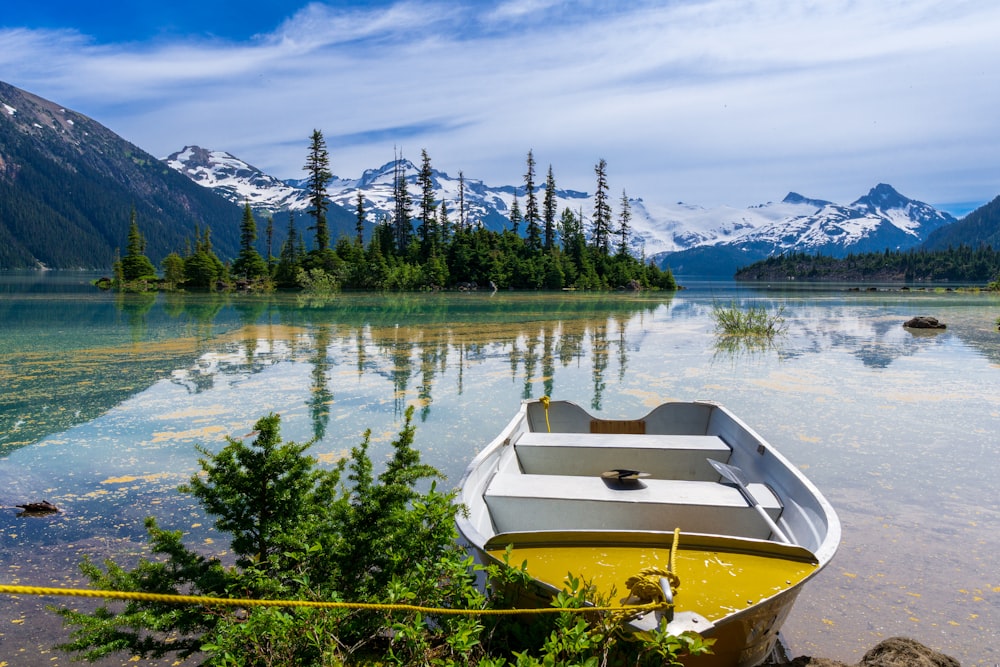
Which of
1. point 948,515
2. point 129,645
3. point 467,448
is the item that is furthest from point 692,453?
point 129,645

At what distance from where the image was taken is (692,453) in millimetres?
6898

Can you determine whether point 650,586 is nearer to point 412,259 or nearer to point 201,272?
point 201,272

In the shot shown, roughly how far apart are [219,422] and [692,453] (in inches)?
291

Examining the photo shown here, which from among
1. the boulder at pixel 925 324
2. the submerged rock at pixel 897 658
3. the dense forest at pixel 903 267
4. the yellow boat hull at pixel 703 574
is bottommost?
the submerged rock at pixel 897 658

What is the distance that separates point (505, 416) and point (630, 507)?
5.98m

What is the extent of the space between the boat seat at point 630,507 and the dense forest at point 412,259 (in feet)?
188

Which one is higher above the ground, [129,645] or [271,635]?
[271,635]

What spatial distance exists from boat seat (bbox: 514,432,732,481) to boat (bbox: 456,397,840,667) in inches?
0.4

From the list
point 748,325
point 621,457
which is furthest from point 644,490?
point 748,325

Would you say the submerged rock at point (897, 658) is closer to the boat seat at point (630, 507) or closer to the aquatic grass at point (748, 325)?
the boat seat at point (630, 507)

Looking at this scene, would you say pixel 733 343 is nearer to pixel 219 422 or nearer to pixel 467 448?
pixel 467 448

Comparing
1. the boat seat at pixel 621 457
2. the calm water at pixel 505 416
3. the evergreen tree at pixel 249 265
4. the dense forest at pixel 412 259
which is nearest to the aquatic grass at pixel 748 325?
the calm water at pixel 505 416

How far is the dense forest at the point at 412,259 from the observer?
6362 centimetres

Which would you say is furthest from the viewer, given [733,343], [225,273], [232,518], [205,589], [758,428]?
[225,273]
